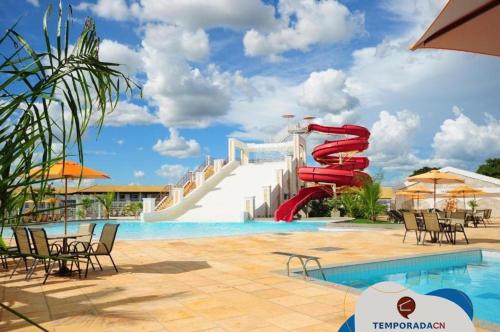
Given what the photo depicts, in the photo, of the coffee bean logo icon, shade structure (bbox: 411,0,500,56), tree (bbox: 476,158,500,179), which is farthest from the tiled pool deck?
tree (bbox: 476,158,500,179)

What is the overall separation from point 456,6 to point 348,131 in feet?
73.8

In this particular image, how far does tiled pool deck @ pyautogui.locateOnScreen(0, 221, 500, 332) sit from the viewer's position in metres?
4.06

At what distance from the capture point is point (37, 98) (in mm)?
2008

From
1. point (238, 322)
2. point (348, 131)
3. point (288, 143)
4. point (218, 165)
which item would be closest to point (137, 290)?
point (238, 322)

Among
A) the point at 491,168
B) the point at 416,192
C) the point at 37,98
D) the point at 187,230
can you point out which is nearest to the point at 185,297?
the point at 37,98

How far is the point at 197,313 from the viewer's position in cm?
439

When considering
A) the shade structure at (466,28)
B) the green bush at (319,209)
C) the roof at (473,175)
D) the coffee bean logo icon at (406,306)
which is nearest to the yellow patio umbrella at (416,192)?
the roof at (473,175)

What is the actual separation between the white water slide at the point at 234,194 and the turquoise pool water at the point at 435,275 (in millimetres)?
15915

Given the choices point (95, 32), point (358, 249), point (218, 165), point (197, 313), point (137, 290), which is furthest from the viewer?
point (218, 165)

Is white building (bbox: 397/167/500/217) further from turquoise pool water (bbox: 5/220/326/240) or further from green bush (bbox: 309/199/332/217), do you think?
turquoise pool water (bbox: 5/220/326/240)

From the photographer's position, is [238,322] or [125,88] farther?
[238,322]

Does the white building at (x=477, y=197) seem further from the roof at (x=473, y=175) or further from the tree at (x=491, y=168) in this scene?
the tree at (x=491, y=168)

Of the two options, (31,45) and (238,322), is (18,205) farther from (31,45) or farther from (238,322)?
(238,322)

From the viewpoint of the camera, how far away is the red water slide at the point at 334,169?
76.3 ft
